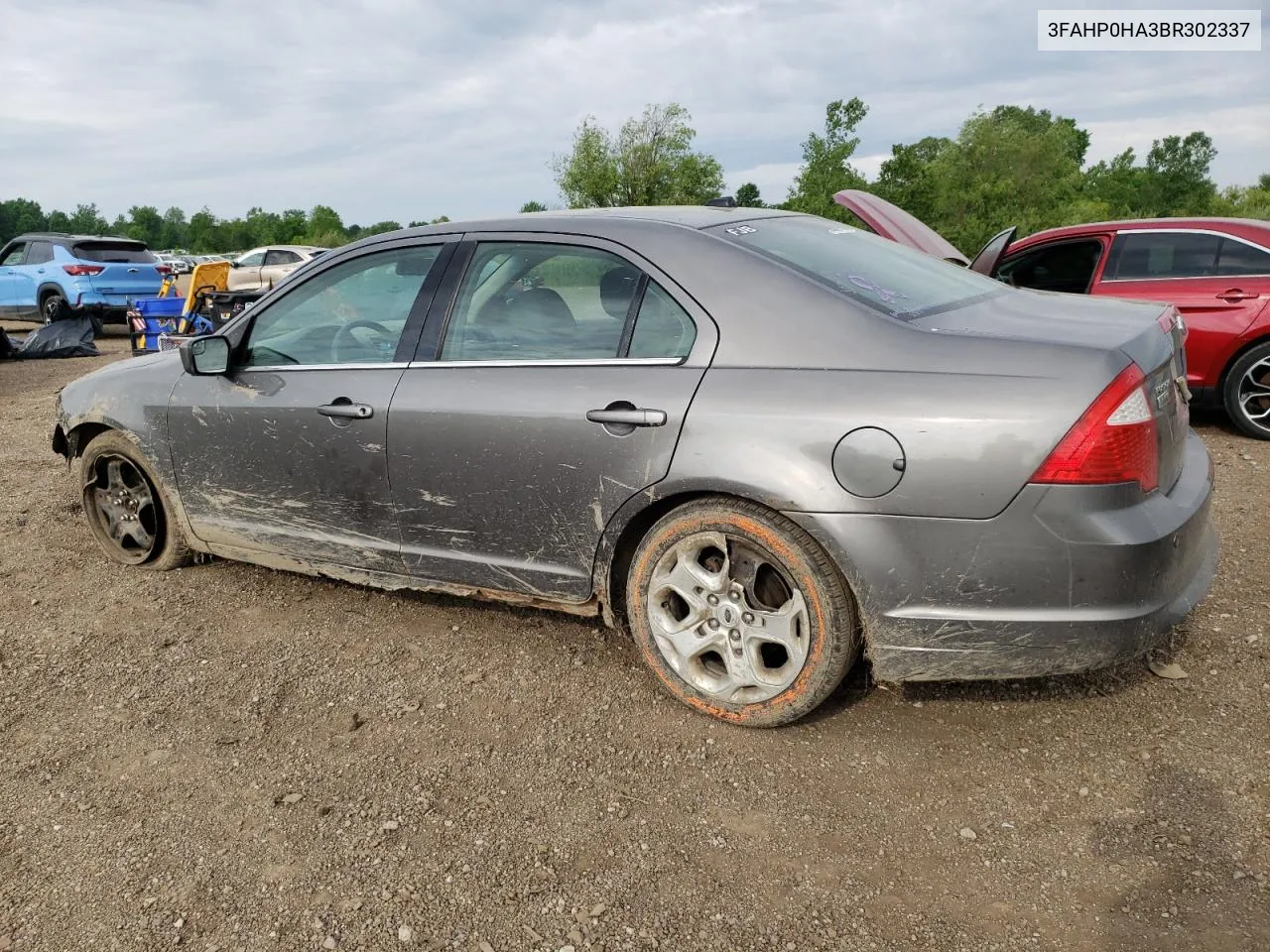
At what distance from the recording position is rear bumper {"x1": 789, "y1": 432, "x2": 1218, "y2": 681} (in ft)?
7.80

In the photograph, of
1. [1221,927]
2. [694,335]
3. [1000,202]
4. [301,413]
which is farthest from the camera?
[1000,202]

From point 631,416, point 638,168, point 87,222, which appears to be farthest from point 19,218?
point 631,416

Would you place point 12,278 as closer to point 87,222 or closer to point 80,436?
point 80,436

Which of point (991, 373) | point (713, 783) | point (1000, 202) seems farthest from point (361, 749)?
point (1000, 202)

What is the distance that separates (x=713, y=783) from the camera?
2.66 m

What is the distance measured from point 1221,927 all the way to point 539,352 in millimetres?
2411

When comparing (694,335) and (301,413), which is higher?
(694,335)

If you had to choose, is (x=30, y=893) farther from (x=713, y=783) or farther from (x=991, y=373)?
(x=991, y=373)

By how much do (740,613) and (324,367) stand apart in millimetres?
1895

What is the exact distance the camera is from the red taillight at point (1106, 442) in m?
2.33

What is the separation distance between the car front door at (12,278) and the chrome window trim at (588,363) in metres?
16.6

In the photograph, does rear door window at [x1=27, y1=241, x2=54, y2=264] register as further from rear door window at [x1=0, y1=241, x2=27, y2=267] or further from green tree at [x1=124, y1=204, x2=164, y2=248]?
green tree at [x1=124, y1=204, x2=164, y2=248]

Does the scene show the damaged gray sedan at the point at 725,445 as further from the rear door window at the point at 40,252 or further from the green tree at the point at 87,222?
the green tree at the point at 87,222

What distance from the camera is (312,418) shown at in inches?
138
